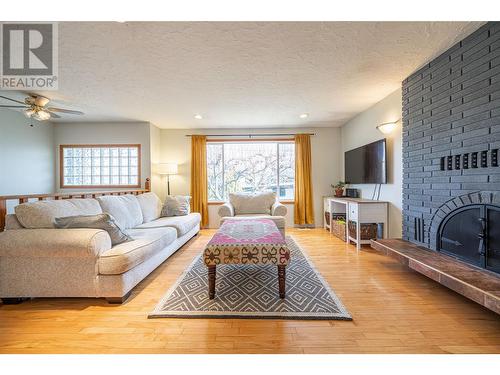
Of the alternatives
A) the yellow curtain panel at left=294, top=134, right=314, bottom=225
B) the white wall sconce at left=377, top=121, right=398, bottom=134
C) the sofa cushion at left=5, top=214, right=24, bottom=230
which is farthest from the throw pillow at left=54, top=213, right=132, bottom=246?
the yellow curtain panel at left=294, top=134, right=314, bottom=225

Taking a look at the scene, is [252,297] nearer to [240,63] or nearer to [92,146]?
[240,63]

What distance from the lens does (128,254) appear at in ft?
6.12

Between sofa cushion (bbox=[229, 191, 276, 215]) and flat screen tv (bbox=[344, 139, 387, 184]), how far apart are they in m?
1.60

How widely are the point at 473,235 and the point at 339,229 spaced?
2033 millimetres

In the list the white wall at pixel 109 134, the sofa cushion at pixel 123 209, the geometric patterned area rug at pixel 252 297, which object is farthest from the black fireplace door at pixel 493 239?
the white wall at pixel 109 134

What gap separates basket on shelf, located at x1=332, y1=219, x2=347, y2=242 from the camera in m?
3.82

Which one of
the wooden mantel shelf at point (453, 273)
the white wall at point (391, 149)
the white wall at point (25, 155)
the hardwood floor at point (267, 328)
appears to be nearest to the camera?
the hardwood floor at point (267, 328)

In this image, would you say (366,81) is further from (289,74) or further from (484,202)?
(484,202)

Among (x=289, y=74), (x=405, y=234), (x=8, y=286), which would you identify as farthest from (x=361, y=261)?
(x=8, y=286)

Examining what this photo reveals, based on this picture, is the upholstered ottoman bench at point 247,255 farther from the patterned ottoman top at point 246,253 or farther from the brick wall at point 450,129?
the brick wall at point 450,129

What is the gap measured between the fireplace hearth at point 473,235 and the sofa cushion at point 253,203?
101 inches

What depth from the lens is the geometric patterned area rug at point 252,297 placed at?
166 cm

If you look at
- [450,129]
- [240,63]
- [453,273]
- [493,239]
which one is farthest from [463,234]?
[240,63]
